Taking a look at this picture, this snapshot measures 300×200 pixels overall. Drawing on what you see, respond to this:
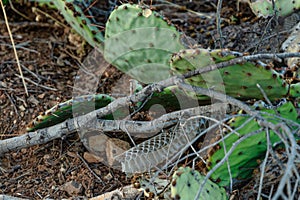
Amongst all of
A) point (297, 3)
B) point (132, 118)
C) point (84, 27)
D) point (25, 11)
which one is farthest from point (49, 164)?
point (297, 3)

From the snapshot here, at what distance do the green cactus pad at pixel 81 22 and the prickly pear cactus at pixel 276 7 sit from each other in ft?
2.46

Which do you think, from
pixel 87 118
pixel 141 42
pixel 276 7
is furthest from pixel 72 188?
pixel 276 7

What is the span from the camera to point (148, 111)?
7.36 feet

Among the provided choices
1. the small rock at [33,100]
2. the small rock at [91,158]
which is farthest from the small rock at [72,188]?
the small rock at [33,100]

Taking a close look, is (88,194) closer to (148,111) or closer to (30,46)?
(148,111)

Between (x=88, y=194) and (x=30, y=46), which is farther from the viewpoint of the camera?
(x=30, y=46)

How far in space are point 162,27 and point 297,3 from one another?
0.73m

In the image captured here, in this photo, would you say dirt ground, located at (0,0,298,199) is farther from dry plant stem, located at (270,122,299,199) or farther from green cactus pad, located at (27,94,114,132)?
dry plant stem, located at (270,122,299,199)

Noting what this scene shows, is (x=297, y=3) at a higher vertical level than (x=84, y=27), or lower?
higher

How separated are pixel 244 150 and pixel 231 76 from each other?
0.28m

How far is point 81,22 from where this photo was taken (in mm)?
2379

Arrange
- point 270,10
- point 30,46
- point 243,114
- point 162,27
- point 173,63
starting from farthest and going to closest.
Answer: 1. point 30,46
2. point 270,10
3. point 162,27
4. point 173,63
5. point 243,114

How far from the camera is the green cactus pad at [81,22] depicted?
7.68ft

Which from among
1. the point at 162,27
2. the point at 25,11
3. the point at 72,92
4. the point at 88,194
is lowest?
the point at 88,194
